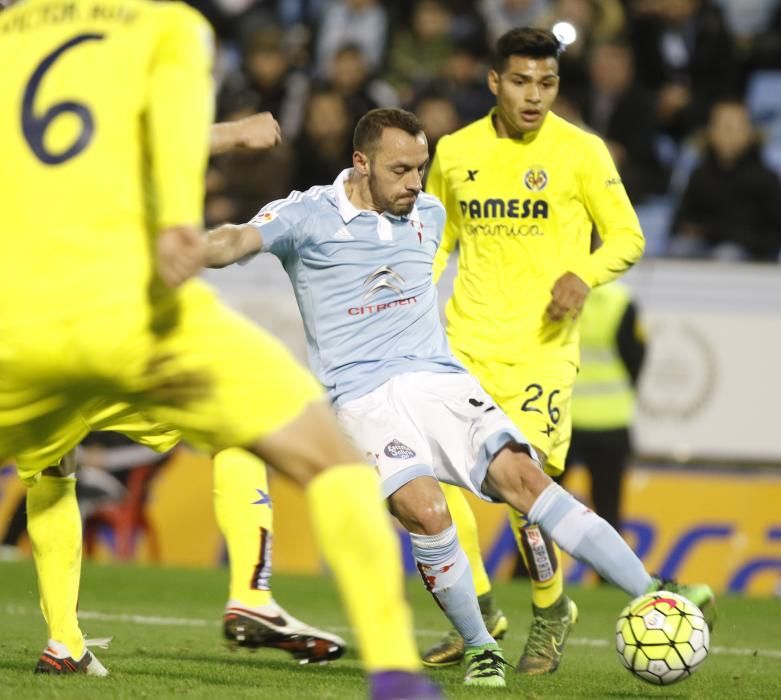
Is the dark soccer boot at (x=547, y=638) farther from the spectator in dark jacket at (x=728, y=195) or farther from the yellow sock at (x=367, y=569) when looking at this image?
the spectator in dark jacket at (x=728, y=195)

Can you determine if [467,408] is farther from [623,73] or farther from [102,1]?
[623,73]

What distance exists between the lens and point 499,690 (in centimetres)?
561

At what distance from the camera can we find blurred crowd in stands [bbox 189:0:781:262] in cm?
1286

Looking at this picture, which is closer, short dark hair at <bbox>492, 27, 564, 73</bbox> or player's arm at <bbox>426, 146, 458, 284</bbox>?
short dark hair at <bbox>492, 27, 564, 73</bbox>

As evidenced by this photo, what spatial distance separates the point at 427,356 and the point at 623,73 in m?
8.32

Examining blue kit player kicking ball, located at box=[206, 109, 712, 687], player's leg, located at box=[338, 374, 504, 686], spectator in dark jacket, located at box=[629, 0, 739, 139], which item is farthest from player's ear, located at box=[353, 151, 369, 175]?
spectator in dark jacket, located at box=[629, 0, 739, 139]

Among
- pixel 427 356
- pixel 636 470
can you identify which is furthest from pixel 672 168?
pixel 427 356

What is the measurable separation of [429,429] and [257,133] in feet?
5.40

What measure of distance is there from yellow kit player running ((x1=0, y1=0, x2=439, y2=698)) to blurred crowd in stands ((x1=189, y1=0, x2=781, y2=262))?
335 inches

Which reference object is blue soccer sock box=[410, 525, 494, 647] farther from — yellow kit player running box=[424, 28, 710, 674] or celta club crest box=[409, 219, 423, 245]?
celta club crest box=[409, 219, 423, 245]

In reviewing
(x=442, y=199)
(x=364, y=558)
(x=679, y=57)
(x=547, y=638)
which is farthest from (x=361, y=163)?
(x=679, y=57)

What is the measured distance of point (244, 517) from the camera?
627cm

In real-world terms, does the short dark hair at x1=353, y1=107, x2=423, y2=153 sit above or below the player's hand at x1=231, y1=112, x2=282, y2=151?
below

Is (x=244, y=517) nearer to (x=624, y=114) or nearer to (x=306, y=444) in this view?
(x=306, y=444)
